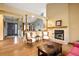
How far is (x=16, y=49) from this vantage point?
1.37 meters

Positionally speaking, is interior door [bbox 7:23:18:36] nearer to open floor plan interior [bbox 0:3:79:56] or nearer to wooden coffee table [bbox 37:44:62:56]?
open floor plan interior [bbox 0:3:79:56]

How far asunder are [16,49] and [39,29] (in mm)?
363

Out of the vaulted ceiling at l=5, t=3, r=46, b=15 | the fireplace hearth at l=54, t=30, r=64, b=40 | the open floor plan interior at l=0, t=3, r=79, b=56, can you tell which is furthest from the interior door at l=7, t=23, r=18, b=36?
the fireplace hearth at l=54, t=30, r=64, b=40

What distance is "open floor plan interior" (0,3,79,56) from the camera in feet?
4.51

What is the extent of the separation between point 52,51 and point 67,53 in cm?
18

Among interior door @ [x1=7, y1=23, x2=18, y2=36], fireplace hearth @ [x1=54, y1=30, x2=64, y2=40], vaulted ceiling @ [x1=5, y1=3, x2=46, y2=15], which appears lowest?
fireplace hearth @ [x1=54, y1=30, x2=64, y2=40]

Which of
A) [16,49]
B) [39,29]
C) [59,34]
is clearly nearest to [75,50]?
[59,34]

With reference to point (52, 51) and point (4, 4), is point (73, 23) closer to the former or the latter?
point (52, 51)

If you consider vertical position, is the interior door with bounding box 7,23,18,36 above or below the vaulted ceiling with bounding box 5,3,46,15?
below

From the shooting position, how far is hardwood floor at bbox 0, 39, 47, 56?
136cm

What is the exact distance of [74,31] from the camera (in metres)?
1.39

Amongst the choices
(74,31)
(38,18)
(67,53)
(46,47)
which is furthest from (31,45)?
(74,31)

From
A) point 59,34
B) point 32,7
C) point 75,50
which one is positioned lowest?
point 75,50

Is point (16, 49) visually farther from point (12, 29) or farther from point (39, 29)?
point (39, 29)
